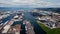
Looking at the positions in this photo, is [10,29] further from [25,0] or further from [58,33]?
[58,33]

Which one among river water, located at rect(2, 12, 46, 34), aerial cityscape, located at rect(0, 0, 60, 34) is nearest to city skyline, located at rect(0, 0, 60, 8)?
aerial cityscape, located at rect(0, 0, 60, 34)

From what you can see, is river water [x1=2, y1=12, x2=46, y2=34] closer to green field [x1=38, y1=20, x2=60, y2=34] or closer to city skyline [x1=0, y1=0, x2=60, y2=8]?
green field [x1=38, y1=20, x2=60, y2=34]

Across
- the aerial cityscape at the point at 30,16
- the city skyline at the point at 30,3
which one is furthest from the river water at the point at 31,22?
the city skyline at the point at 30,3

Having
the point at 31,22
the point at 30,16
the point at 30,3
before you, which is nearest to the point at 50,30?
the point at 31,22

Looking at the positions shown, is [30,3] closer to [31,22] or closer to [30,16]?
[30,16]

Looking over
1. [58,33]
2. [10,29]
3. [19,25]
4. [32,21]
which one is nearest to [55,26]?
[58,33]

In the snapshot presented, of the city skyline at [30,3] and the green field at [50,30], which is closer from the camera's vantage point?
the green field at [50,30]

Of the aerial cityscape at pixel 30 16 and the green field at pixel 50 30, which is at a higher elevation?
the aerial cityscape at pixel 30 16

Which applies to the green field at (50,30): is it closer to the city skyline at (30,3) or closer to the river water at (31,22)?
the river water at (31,22)
